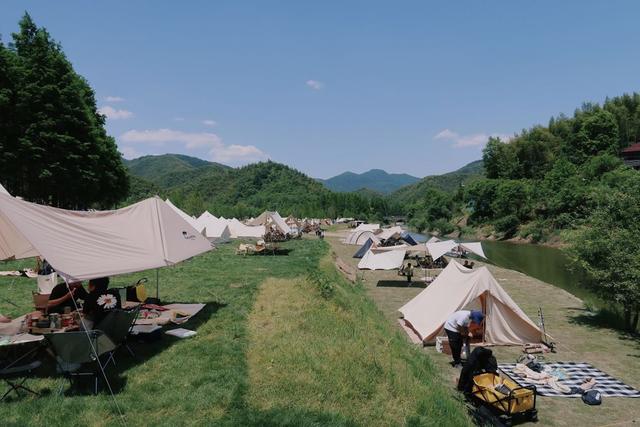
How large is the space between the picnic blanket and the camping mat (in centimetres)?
708

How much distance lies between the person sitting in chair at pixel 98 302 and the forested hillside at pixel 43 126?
2412cm

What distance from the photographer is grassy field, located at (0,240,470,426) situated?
18.6ft

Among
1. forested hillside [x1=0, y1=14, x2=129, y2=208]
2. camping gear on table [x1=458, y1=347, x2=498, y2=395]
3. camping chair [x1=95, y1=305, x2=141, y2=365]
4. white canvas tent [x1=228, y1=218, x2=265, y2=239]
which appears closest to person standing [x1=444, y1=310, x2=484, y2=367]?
camping gear on table [x1=458, y1=347, x2=498, y2=395]

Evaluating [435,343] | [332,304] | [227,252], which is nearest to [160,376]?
[332,304]

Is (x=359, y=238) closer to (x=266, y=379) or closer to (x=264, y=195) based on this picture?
(x=266, y=379)

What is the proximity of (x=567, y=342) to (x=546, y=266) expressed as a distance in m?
23.8

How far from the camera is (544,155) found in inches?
2881

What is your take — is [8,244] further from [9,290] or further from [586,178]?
[586,178]

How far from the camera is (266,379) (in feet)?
22.3

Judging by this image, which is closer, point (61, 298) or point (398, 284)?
point (61, 298)

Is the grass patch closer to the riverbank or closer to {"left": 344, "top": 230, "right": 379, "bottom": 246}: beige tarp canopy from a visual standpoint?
the riverbank

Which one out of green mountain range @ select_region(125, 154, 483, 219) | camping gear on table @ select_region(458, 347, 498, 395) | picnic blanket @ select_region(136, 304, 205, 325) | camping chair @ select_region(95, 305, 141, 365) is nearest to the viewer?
camping chair @ select_region(95, 305, 141, 365)

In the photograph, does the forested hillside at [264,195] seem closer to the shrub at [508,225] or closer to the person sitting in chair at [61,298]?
the shrub at [508,225]

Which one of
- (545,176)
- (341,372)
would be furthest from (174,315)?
(545,176)
